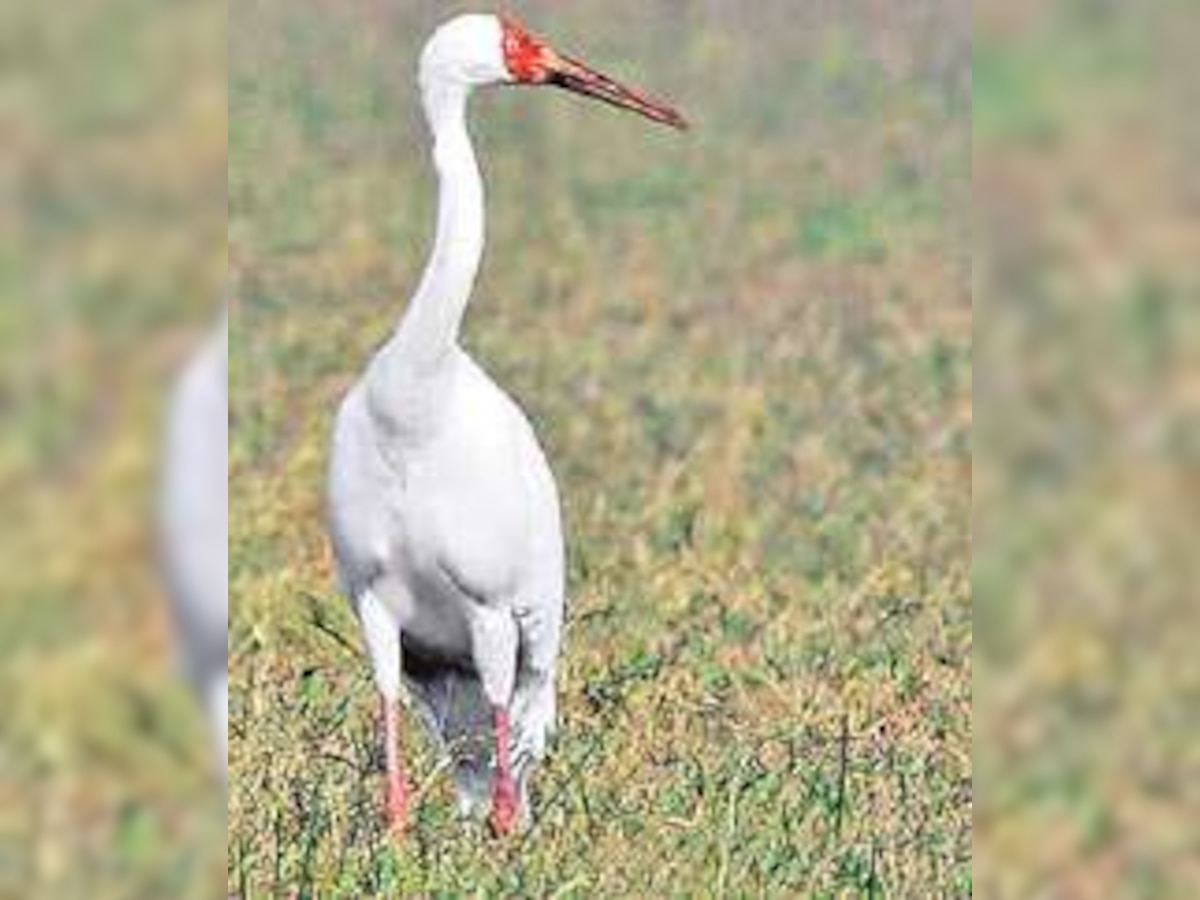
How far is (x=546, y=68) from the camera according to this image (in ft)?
6.40

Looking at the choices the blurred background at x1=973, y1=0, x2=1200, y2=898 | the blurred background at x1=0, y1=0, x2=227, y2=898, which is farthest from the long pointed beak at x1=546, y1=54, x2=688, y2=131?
the blurred background at x1=973, y1=0, x2=1200, y2=898

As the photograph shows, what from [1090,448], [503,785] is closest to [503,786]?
[503,785]

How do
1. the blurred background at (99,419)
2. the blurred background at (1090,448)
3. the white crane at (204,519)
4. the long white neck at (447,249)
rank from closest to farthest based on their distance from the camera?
the long white neck at (447,249), the white crane at (204,519), the blurred background at (99,419), the blurred background at (1090,448)

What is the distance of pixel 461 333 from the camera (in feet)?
6.40

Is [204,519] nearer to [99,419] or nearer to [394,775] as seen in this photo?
[394,775]

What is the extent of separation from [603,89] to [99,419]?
170 centimetres

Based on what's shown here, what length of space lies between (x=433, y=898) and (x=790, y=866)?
16 cm

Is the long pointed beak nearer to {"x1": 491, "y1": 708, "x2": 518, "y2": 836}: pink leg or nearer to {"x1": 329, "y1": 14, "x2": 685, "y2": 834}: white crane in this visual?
{"x1": 329, "y1": 14, "x2": 685, "y2": 834}: white crane

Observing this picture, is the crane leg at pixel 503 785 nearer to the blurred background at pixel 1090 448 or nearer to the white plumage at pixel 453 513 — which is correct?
the white plumage at pixel 453 513

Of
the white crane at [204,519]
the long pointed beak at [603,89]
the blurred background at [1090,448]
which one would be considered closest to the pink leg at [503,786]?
the white crane at [204,519]

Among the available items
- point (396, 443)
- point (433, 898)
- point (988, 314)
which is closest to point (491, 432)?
point (396, 443)

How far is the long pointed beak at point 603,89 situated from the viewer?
1.95 metres

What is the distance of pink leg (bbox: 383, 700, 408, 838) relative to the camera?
6.51 ft

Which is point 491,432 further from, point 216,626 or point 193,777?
→ point 193,777
